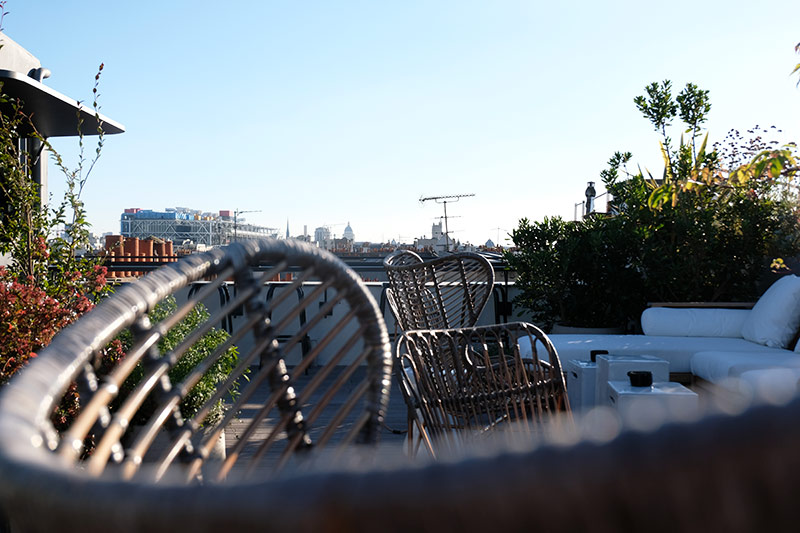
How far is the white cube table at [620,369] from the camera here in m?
3.13

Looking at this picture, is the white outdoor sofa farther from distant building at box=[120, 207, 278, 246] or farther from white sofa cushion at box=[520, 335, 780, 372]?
distant building at box=[120, 207, 278, 246]

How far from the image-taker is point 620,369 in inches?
123

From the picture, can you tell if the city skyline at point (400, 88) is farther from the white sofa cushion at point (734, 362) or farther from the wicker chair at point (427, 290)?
the wicker chair at point (427, 290)

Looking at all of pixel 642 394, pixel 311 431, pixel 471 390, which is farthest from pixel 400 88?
pixel 471 390

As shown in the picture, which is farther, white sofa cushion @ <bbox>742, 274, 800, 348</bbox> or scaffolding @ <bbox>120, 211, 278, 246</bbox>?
scaffolding @ <bbox>120, 211, 278, 246</bbox>

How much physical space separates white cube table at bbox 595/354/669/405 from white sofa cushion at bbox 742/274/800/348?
46.7 inches

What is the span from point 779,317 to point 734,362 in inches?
29.1

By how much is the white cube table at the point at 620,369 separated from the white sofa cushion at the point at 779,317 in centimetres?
119

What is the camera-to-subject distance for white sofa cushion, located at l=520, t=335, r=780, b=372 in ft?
12.5

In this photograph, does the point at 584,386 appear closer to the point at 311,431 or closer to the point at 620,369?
the point at 620,369

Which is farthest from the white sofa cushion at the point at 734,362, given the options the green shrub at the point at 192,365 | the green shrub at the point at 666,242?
the green shrub at the point at 192,365

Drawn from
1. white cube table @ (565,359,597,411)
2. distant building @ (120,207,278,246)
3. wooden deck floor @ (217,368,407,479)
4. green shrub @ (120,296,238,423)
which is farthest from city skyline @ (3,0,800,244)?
distant building @ (120,207,278,246)

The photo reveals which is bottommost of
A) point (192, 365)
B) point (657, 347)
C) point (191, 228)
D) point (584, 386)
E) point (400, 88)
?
point (584, 386)

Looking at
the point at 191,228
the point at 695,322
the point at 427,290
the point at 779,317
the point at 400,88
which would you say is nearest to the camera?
the point at 779,317
